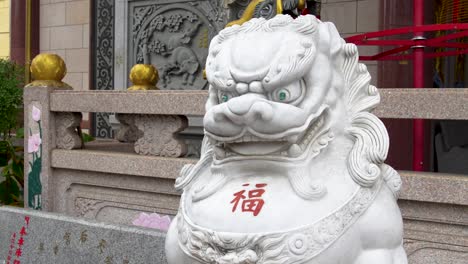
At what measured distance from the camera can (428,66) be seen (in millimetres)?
4465

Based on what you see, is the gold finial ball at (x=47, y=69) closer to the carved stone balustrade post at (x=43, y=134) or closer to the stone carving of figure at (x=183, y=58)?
the carved stone balustrade post at (x=43, y=134)

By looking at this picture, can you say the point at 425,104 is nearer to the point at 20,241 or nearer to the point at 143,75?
the point at 20,241

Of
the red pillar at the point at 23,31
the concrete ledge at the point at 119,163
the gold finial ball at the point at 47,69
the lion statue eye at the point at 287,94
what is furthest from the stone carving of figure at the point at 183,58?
the lion statue eye at the point at 287,94

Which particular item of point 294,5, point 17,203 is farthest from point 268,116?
point 17,203

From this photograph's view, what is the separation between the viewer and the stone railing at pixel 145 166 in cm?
238

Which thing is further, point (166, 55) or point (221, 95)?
point (166, 55)

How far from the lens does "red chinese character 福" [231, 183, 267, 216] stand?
1511 millimetres

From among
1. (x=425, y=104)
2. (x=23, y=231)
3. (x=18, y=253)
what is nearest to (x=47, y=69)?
(x=23, y=231)

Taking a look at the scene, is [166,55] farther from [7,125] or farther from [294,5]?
[294,5]

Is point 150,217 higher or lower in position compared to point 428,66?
lower

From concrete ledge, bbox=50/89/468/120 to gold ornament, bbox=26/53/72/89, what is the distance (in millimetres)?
135

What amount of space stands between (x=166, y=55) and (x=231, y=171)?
439cm

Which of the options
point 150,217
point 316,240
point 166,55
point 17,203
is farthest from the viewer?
point 166,55

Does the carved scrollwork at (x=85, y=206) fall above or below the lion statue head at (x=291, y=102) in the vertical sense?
below
